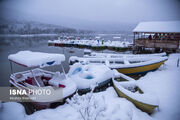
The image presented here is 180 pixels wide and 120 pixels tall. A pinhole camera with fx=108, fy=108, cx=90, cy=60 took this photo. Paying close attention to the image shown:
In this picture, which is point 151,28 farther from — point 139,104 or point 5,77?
point 5,77

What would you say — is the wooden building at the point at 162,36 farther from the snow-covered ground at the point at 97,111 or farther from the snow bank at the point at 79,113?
the snow bank at the point at 79,113

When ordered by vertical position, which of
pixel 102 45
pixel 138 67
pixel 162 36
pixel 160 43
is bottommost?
pixel 138 67

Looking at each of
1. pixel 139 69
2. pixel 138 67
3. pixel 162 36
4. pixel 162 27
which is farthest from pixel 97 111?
pixel 162 27

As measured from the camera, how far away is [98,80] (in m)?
7.86

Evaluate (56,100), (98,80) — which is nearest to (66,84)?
(56,100)

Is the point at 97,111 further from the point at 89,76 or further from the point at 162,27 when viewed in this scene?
the point at 162,27

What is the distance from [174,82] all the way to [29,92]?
9.58m

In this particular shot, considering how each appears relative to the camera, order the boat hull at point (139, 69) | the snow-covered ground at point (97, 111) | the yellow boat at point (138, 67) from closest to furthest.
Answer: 1. the snow-covered ground at point (97, 111)
2. the yellow boat at point (138, 67)
3. the boat hull at point (139, 69)

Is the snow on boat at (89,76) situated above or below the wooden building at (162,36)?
below

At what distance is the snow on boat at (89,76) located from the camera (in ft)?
24.7

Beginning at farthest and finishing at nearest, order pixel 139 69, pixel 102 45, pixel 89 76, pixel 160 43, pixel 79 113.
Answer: pixel 102 45 → pixel 160 43 → pixel 139 69 → pixel 89 76 → pixel 79 113

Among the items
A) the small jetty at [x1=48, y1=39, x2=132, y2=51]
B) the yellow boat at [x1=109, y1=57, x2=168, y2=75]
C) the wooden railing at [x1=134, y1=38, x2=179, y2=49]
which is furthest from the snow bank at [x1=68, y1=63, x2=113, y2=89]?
the small jetty at [x1=48, y1=39, x2=132, y2=51]

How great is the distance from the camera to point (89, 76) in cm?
830

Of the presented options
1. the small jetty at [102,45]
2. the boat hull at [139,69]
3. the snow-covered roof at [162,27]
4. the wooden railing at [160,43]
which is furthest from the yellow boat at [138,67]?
the small jetty at [102,45]
